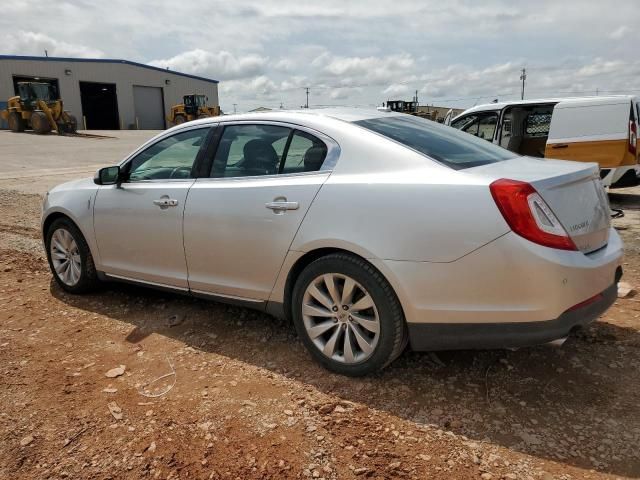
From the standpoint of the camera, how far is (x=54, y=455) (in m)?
2.49

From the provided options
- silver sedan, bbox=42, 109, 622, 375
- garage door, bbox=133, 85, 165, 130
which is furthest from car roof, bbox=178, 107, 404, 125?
garage door, bbox=133, 85, 165, 130

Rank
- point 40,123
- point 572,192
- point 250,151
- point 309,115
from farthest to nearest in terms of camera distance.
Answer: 1. point 40,123
2. point 250,151
3. point 309,115
4. point 572,192

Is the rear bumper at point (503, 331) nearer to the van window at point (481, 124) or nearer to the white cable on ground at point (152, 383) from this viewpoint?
the white cable on ground at point (152, 383)

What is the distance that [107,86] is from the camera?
1794 inches

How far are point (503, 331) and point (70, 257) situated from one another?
3678mm

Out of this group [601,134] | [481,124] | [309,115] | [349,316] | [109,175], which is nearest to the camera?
[349,316]

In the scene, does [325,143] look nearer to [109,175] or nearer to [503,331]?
[503,331]

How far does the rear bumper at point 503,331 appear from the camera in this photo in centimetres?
249

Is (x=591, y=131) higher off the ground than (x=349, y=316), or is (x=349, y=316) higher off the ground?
(x=591, y=131)

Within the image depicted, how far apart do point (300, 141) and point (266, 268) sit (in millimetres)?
811

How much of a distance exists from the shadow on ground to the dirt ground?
0.03ft

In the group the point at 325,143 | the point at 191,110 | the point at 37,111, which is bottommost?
the point at 325,143

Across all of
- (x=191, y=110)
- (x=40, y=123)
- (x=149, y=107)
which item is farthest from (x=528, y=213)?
(x=149, y=107)

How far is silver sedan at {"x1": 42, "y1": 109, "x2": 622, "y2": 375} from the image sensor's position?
2.48 m
